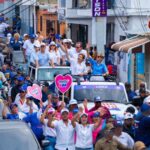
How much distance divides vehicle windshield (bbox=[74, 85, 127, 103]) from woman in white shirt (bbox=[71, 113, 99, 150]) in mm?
4387

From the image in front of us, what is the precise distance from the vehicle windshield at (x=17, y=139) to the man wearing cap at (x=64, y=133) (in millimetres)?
2250

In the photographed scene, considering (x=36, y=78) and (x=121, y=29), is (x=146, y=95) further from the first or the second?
(x=121, y=29)

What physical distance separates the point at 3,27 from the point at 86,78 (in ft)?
64.8

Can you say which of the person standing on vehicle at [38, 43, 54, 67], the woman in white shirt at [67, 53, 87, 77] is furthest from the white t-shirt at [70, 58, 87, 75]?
the person standing on vehicle at [38, 43, 54, 67]

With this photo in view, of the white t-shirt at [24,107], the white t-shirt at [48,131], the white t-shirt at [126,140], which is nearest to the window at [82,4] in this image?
the white t-shirt at [24,107]

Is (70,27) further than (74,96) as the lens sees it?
Yes

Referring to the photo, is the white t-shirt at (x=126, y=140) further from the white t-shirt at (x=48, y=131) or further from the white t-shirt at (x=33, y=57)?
the white t-shirt at (x=33, y=57)

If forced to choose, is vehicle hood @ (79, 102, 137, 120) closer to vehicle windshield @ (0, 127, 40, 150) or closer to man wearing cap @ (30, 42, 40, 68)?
vehicle windshield @ (0, 127, 40, 150)

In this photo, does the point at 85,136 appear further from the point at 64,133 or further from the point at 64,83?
the point at 64,83

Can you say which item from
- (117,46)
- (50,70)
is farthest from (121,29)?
(50,70)

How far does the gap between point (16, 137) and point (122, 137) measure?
2343 millimetres

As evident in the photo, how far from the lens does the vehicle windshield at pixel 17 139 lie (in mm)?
13188

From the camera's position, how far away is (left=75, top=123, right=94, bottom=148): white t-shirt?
15.6 metres

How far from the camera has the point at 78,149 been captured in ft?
51.6
